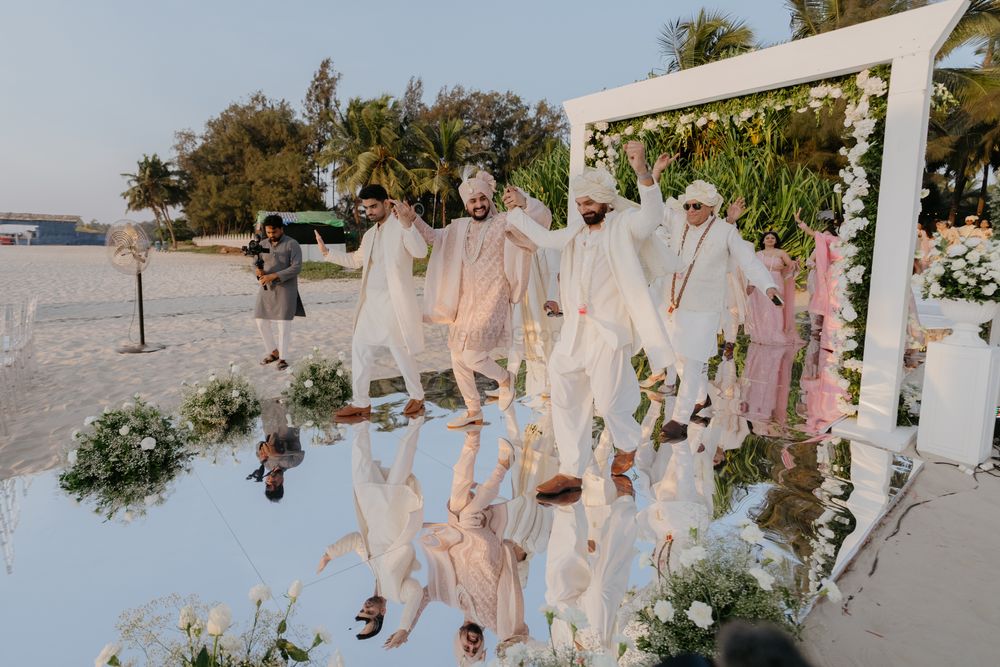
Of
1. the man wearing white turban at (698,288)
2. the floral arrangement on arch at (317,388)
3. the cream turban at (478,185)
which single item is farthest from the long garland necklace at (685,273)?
A: the floral arrangement on arch at (317,388)

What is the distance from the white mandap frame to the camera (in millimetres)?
5020

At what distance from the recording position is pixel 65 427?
5746 mm

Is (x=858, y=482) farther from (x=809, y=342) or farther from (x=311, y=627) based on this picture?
Answer: (x=809, y=342)

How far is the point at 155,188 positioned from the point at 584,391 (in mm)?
58824

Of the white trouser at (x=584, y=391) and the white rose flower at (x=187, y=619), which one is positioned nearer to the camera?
the white rose flower at (x=187, y=619)

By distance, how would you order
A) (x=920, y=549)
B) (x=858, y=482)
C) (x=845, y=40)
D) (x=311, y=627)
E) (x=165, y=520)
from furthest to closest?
(x=845, y=40), (x=858, y=482), (x=165, y=520), (x=920, y=549), (x=311, y=627)

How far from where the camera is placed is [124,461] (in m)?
4.52

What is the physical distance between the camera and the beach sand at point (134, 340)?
6.02m

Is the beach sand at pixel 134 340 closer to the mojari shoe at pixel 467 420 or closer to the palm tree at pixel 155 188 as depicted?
the mojari shoe at pixel 467 420

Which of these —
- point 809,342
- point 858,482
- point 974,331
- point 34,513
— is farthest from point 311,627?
point 809,342

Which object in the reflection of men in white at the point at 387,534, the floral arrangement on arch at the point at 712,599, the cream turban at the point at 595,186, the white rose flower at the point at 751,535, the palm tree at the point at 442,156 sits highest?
the palm tree at the point at 442,156

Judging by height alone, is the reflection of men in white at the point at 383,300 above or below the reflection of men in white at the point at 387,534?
above

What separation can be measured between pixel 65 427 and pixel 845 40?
7.64m

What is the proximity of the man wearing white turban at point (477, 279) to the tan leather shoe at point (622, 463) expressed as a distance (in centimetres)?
163
